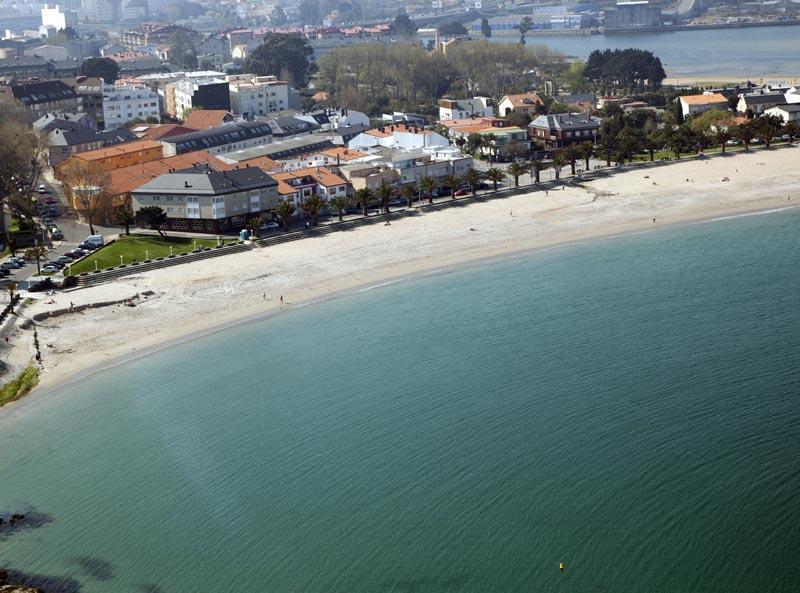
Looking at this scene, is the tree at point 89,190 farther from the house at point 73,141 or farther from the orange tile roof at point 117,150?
the house at point 73,141

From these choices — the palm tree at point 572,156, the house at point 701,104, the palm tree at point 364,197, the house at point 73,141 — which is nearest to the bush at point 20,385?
the palm tree at point 364,197

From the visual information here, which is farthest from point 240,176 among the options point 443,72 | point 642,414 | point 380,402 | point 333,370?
point 443,72

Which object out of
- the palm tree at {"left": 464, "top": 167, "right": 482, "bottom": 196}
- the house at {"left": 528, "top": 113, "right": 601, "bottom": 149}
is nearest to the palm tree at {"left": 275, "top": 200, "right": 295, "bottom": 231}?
the palm tree at {"left": 464, "top": 167, "right": 482, "bottom": 196}

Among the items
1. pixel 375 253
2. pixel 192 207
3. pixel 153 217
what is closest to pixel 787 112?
pixel 375 253

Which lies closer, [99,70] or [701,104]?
[701,104]

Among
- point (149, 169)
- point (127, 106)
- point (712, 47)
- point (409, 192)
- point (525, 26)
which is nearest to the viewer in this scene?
point (409, 192)

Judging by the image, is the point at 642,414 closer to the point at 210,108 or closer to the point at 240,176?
the point at 240,176

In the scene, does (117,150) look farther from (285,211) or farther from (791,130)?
(791,130)
